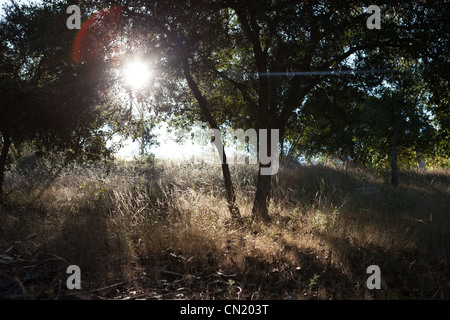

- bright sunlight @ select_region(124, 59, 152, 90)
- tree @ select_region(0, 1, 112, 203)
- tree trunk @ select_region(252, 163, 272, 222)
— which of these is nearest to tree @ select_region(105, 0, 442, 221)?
tree trunk @ select_region(252, 163, 272, 222)

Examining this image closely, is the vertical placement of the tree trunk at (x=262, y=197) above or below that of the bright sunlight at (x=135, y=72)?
below

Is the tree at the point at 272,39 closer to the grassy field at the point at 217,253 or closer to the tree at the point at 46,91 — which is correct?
the grassy field at the point at 217,253

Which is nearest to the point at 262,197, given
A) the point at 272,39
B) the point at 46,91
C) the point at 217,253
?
the point at 217,253

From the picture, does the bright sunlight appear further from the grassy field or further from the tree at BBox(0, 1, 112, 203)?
the grassy field

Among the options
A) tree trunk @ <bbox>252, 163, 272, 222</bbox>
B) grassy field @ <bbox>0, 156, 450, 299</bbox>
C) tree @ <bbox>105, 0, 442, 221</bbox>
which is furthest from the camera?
tree trunk @ <bbox>252, 163, 272, 222</bbox>

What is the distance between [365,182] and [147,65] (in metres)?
Answer: 9.00

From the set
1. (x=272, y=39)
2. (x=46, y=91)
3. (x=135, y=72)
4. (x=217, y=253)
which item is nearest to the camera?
(x=217, y=253)

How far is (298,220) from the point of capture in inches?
253

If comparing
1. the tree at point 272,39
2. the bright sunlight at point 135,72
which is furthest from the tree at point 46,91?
the tree at point 272,39

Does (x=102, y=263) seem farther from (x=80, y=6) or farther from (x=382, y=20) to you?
(x=382, y=20)

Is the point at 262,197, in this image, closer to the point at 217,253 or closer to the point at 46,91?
the point at 217,253

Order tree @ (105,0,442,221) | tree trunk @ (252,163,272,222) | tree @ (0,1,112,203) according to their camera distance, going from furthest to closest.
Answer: tree trunk @ (252,163,272,222) < tree @ (0,1,112,203) < tree @ (105,0,442,221)

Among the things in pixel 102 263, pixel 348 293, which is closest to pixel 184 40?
pixel 102 263
